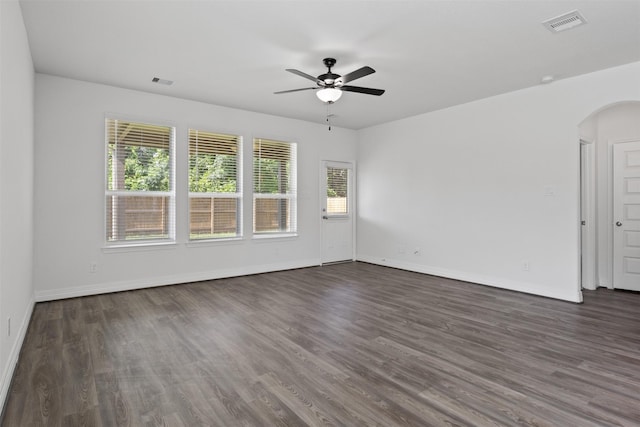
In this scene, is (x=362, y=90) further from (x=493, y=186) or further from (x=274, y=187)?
(x=274, y=187)

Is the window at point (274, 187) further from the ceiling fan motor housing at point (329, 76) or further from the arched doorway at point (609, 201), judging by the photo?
the arched doorway at point (609, 201)

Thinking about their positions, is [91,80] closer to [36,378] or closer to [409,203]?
[36,378]

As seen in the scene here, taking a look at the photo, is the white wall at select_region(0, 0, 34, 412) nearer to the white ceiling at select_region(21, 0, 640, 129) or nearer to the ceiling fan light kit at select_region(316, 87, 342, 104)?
the white ceiling at select_region(21, 0, 640, 129)

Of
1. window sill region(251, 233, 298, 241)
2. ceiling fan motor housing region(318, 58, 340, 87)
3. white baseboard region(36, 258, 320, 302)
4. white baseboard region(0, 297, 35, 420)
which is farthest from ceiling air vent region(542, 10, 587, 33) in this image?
white baseboard region(36, 258, 320, 302)

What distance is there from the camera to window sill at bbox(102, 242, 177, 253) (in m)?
4.71

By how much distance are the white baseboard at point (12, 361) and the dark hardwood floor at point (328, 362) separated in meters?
0.06

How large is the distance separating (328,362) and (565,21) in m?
3.51

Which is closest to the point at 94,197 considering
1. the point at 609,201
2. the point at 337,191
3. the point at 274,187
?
the point at 274,187

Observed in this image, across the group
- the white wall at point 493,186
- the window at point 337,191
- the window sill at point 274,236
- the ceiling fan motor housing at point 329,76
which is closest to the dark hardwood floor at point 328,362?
the white wall at point 493,186

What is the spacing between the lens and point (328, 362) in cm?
268

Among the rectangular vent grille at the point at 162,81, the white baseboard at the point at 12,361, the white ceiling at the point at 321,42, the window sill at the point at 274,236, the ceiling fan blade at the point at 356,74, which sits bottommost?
the white baseboard at the point at 12,361

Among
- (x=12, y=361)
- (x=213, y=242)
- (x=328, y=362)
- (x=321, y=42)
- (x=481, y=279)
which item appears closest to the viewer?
(x=12, y=361)

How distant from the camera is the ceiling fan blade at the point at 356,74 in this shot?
10.8ft

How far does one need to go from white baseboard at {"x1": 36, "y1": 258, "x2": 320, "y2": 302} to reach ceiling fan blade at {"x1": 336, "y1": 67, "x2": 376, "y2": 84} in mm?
3578
